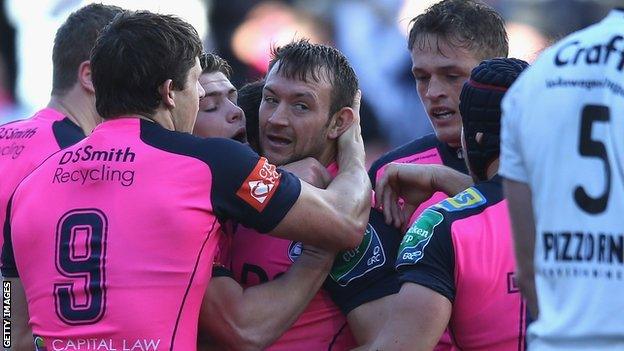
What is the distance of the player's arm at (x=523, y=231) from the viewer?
306 cm

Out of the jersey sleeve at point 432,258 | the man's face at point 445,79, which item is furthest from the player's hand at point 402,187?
the man's face at point 445,79

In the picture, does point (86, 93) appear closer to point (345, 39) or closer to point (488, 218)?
point (488, 218)

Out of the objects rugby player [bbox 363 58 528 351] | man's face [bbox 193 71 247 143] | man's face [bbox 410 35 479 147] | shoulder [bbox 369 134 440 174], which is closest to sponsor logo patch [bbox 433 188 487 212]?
rugby player [bbox 363 58 528 351]

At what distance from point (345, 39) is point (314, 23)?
411mm

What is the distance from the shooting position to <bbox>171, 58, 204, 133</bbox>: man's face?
397 centimetres

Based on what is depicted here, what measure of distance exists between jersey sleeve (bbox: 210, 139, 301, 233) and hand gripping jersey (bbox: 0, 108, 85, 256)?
1.81 metres

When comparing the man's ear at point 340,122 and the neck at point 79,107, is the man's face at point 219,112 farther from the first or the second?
the neck at point 79,107

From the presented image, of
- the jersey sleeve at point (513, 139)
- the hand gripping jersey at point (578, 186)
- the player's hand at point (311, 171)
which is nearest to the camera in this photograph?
the hand gripping jersey at point (578, 186)

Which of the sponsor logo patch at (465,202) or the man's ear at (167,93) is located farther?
the man's ear at (167,93)

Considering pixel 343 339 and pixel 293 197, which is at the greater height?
pixel 293 197

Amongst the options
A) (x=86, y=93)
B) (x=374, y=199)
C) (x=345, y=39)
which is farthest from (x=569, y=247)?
(x=345, y=39)

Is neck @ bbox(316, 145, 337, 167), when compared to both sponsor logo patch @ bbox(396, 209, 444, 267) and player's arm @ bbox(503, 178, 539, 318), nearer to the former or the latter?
sponsor logo patch @ bbox(396, 209, 444, 267)

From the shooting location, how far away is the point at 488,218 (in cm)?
369

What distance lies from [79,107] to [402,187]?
211 centimetres
